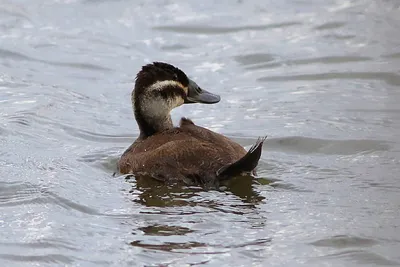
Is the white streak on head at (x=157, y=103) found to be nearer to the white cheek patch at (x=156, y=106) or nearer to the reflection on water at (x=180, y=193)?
the white cheek patch at (x=156, y=106)

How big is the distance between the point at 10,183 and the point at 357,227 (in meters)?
3.10

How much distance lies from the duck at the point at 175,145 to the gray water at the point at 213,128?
15cm

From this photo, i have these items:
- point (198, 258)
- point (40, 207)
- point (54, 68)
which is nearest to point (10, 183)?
point (40, 207)

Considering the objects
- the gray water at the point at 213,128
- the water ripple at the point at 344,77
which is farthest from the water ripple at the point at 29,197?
the water ripple at the point at 344,77

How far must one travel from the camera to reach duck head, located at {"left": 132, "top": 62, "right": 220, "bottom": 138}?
9.86m

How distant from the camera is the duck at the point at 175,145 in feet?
29.2

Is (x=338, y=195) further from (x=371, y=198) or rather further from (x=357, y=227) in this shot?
(x=357, y=227)

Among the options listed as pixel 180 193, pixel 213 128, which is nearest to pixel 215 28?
pixel 213 128

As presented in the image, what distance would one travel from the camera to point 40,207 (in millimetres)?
8859

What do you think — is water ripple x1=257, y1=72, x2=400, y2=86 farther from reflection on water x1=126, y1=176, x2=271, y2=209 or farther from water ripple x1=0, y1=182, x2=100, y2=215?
water ripple x1=0, y1=182, x2=100, y2=215

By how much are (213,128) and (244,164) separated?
2767 mm

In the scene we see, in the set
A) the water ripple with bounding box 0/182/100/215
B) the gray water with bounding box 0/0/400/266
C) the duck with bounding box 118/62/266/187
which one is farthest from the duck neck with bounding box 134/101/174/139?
the water ripple with bounding box 0/182/100/215

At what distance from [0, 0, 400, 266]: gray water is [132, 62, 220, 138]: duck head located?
0.59 meters

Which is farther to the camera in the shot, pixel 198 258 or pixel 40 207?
pixel 40 207
